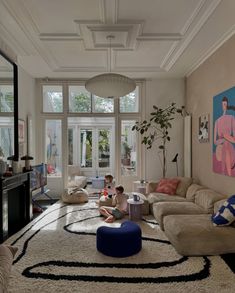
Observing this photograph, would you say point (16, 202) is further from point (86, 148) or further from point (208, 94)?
point (86, 148)

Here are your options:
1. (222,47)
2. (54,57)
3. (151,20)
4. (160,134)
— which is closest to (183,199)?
(160,134)

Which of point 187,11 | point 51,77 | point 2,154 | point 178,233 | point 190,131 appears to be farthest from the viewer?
point 51,77

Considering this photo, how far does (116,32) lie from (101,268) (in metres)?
3.43

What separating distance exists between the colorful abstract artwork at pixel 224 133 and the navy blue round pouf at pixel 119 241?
6.27ft

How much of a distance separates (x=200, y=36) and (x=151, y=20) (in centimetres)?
97

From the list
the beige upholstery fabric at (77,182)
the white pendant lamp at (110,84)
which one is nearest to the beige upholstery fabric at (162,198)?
the white pendant lamp at (110,84)

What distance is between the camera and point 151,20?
3.93 m

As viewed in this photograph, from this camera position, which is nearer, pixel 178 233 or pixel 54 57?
pixel 178 233

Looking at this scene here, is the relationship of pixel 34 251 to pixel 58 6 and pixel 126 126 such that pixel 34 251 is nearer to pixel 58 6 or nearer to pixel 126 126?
pixel 58 6

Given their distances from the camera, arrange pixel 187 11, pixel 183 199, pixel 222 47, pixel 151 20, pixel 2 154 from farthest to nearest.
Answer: pixel 183 199
pixel 222 47
pixel 2 154
pixel 151 20
pixel 187 11

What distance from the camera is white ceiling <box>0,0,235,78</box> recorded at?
3.52 meters

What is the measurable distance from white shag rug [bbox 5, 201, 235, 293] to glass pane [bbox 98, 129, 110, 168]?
4.92 m

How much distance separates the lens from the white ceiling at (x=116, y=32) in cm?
352

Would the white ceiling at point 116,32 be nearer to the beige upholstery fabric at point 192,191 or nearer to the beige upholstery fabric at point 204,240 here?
the beige upholstery fabric at point 192,191
